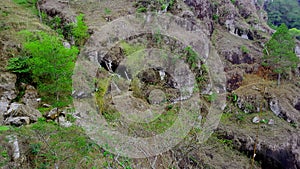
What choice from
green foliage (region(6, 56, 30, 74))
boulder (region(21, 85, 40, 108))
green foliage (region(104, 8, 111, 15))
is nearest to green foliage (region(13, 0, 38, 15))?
green foliage (region(104, 8, 111, 15))

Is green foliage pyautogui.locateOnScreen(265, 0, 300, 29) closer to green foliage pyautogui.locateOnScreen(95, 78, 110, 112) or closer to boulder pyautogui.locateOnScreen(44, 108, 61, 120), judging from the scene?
green foliage pyautogui.locateOnScreen(95, 78, 110, 112)

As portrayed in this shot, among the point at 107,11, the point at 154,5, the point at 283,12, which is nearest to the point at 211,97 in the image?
the point at 154,5

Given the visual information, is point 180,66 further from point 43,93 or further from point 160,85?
point 43,93

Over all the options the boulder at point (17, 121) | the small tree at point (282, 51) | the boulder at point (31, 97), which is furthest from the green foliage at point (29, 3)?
the small tree at point (282, 51)

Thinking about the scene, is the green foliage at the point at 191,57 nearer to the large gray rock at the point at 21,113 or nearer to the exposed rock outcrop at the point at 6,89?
the exposed rock outcrop at the point at 6,89

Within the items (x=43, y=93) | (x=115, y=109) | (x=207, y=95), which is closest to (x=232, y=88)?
(x=207, y=95)

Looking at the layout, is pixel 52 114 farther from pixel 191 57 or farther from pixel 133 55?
pixel 191 57
